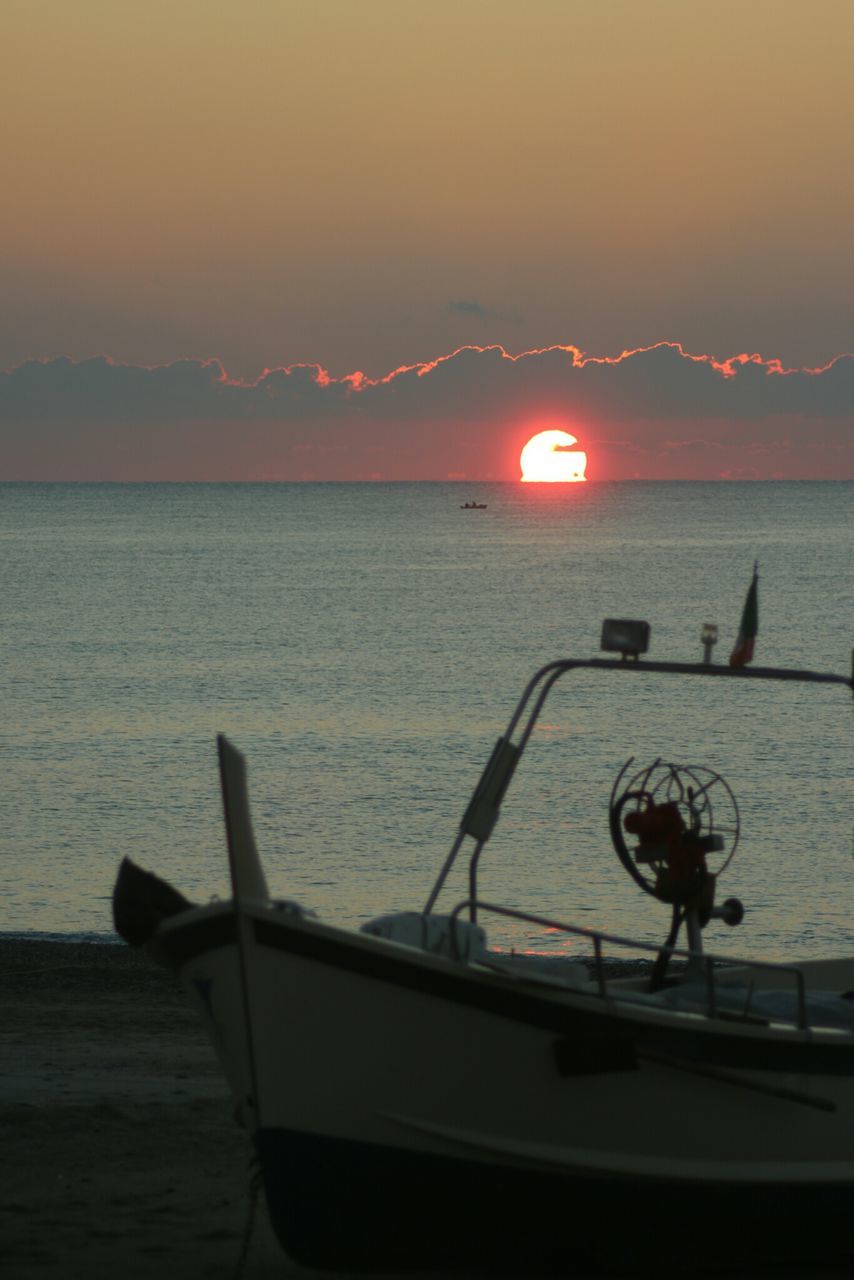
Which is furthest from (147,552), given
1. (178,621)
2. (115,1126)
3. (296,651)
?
(115,1126)

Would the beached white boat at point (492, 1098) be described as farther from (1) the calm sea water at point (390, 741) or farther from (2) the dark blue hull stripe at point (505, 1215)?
(1) the calm sea water at point (390, 741)

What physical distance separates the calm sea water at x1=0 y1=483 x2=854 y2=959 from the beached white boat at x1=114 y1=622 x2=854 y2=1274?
8.91m

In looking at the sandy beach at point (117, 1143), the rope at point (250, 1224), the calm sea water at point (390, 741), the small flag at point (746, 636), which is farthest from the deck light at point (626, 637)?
the calm sea water at point (390, 741)

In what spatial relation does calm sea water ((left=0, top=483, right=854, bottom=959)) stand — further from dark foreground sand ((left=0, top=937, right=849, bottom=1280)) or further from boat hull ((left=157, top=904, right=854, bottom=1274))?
boat hull ((left=157, top=904, right=854, bottom=1274))

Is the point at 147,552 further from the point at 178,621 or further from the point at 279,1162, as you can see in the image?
the point at 279,1162

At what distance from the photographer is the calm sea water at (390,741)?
68.3ft

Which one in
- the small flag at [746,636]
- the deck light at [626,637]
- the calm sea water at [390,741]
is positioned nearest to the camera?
the small flag at [746,636]

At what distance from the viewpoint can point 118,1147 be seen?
31.3ft

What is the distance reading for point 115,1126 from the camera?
9.86 meters

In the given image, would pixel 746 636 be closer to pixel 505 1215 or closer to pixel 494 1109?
pixel 494 1109

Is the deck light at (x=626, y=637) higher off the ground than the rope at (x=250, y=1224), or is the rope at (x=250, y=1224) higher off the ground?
the deck light at (x=626, y=637)

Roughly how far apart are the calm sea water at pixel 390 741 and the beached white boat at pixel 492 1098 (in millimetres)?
8906

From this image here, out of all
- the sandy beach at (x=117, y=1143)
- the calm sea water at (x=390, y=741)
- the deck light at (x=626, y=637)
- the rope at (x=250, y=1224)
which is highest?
the deck light at (x=626, y=637)

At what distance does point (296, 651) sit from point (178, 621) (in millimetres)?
13510
